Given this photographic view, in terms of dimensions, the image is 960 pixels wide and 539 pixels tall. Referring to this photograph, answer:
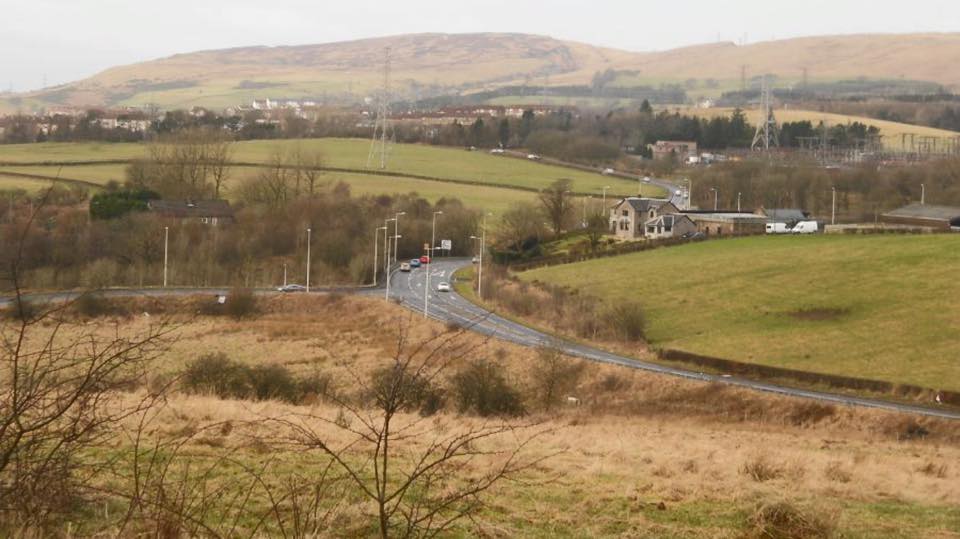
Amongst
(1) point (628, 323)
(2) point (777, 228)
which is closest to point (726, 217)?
(2) point (777, 228)

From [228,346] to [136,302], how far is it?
37.4ft

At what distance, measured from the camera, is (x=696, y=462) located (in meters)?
17.8

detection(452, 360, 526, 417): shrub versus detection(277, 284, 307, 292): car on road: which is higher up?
detection(452, 360, 526, 417): shrub

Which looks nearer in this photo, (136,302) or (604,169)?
(136,302)

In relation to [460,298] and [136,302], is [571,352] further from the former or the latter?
[136,302]

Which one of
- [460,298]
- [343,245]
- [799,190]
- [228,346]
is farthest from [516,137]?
[228,346]

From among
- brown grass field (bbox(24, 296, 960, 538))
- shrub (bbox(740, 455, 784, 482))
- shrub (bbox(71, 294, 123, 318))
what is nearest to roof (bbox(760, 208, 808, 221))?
brown grass field (bbox(24, 296, 960, 538))

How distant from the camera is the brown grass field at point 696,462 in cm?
1257

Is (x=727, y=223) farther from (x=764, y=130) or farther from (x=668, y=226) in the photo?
(x=764, y=130)

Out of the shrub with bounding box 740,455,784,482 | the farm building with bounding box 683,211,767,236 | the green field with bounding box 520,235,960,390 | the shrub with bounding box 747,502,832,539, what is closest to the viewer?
the shrub with bounding box 747,502,832,539

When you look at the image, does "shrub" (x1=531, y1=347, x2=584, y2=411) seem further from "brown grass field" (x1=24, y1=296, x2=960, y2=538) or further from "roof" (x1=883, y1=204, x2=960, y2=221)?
"roof" (x1=883, y1=204, x2=960, y2=221)

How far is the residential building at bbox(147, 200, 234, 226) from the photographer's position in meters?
80.7

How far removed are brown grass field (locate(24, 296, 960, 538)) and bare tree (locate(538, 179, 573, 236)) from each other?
42.6 m

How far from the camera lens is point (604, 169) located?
4988 inches
